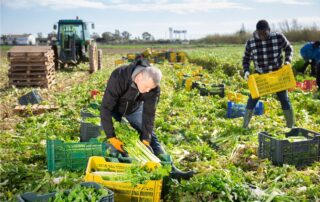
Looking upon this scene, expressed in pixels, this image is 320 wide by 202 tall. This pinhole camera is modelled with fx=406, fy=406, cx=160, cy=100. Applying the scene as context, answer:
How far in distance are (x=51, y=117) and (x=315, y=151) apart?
245 inches

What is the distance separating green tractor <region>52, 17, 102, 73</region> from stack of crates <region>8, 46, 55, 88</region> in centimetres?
660

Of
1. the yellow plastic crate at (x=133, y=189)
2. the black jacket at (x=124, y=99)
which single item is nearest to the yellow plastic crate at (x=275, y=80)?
the black jacket at (x=124, y=99)

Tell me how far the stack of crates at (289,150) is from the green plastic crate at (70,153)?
9.12 ft

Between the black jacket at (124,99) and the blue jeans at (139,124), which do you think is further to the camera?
the blue jeans at (139,124)

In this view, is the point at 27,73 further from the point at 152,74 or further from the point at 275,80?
the point at 152,74

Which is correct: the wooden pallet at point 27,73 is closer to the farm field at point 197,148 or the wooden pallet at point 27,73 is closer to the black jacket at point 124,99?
the farm field at point 197,148

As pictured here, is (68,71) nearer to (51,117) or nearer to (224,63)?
(224,63)

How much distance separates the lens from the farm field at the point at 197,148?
476cm

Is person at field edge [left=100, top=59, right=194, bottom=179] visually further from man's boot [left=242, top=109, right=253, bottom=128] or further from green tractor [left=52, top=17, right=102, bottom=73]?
green tractor [left=52, top=17, right=102, bottom=73]

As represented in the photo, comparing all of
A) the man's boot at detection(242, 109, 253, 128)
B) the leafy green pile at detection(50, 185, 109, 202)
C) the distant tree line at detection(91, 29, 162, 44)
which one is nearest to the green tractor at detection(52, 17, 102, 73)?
the man's boot at detection(242, 109, 253, 128)

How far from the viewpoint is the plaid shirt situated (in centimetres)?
849

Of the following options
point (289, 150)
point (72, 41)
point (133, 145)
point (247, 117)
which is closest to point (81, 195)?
point (133, 145)

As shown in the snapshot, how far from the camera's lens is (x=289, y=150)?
666 cm

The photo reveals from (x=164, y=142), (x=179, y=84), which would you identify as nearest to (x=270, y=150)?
(x=164, y=142)
